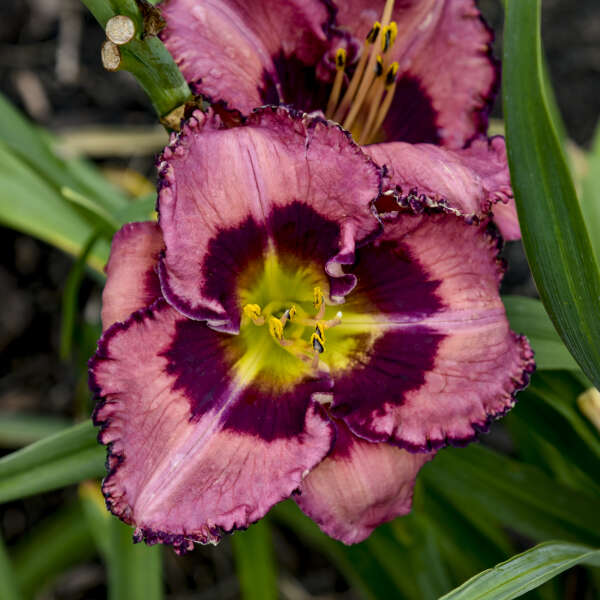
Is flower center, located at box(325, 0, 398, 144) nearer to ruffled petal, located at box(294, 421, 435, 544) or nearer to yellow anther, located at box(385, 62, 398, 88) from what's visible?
yellow anther, located at box(385, 62, 398, 88)

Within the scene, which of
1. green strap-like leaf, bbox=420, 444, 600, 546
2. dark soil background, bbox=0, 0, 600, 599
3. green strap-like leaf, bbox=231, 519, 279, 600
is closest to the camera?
green strap-like leaf, bbox=420, 444, 600, 546

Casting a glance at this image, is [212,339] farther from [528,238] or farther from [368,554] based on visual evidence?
[368,554]

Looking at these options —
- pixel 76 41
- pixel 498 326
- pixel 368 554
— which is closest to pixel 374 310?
pixel 498 326

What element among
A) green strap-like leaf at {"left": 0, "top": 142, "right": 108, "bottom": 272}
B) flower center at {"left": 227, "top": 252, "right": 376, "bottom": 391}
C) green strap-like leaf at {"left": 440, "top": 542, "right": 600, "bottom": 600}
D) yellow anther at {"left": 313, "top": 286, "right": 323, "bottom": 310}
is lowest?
green strap-like leaf at {"left": 440, "top": 542, "right": 600, "bottom": 600}

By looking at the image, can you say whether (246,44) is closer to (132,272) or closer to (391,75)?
(391,75)

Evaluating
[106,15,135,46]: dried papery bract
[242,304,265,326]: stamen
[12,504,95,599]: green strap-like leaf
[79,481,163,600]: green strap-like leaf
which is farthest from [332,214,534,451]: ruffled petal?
[12,504,95,599]: green strap-like leaf

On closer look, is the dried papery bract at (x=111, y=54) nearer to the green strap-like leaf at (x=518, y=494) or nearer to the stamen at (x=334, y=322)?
the stamen at (x=334, y=322)

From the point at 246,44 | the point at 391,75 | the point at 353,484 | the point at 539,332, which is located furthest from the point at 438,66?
the point at 353,484
